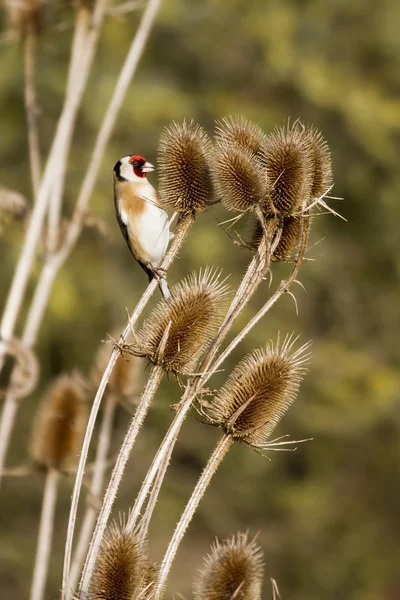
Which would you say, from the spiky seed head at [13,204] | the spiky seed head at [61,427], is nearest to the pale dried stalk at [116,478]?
the spiky seed head at [61,427]

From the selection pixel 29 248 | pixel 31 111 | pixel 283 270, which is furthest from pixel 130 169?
pixel 283 270

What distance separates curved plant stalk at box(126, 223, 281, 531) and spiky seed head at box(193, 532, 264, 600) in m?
0.22

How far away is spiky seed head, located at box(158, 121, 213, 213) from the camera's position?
8.39 feet

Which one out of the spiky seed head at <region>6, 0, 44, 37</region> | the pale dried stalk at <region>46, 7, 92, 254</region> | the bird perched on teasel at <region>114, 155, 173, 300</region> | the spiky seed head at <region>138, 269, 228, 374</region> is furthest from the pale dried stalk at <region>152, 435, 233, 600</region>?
the spiky seed head at <region>6, 0, 44, 37</region>

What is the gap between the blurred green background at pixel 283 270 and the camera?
11.3 metres

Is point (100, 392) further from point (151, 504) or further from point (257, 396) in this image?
point (257, 396)

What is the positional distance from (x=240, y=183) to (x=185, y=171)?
0.28m

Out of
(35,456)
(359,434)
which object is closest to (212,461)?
(35,456)

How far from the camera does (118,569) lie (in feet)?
6.70

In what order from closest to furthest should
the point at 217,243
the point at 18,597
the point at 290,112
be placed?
the point at 18,597 → the point at 217,243 → the point at 290,112

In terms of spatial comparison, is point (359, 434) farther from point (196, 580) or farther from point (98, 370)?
point (196, 580)

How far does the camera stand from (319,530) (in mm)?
12000

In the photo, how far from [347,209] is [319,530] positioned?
4.09 meters

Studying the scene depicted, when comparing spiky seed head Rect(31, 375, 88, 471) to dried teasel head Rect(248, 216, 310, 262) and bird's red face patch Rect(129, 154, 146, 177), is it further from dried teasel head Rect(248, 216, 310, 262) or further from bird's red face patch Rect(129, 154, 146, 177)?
dried teasel head Rect(248, 216, 310, 262)
